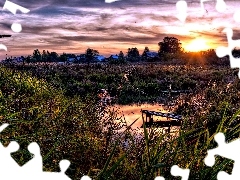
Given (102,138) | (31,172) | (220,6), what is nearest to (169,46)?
(102,138)

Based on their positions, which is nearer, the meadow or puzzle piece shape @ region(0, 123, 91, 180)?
puzzle piece shape @ region(0, 123, 91, 180)

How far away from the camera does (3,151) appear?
1.65 metres

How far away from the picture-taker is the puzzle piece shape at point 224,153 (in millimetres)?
1552

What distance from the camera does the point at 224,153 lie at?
5.30 ft

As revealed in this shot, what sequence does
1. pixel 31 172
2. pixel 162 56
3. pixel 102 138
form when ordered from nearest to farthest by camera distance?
pixel 31 172, pixel 102 138, pixel 162 56

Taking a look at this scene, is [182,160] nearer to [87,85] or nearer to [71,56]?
[87,85]

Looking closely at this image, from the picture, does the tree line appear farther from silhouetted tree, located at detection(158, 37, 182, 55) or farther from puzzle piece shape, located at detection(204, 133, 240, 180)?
puzzle piece shape, located at detection(204, 133, 240, 180)

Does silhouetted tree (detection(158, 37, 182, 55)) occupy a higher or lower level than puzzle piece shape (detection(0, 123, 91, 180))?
higher

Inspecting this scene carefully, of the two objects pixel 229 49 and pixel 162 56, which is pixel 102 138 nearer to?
pixel 229 49

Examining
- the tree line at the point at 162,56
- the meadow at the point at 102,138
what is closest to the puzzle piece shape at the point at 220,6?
the meadow at the point at 102,138

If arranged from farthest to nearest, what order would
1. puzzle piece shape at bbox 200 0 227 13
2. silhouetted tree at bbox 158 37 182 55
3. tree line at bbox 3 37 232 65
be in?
silhouetted tree at bbox 158 37 182 55, tree line at bbox 3 37 232 65, puzzle piece shape at bbox 200 0 227 13

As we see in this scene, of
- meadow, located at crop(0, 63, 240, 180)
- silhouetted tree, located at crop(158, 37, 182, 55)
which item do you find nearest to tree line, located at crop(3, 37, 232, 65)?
silhouetted tree, located at crop(158, 37, 182, 55)

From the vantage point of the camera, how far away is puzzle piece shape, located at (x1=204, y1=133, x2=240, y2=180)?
1552mm

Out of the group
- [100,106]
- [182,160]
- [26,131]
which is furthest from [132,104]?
[182,160]
